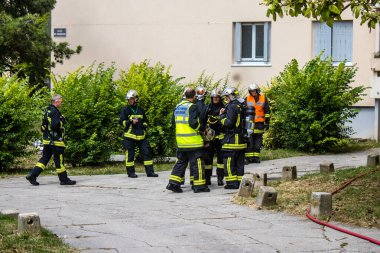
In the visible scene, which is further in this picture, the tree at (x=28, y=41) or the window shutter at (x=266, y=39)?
the window shutter at (x=266, y=39)

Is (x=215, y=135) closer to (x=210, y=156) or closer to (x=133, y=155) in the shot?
(x=210, y=156)

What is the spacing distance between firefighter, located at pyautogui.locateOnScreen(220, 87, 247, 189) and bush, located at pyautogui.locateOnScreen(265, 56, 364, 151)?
639cm

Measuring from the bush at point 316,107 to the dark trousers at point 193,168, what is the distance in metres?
7.13

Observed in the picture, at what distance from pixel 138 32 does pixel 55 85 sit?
8.85 m

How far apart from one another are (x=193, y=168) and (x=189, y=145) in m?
0.41

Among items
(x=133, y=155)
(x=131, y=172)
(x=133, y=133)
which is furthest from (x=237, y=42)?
(x=131, y=172)

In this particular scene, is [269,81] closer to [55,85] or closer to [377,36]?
[377,36]

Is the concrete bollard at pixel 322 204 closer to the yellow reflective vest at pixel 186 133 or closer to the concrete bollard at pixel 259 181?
the concrete bollard at pixel 259 181

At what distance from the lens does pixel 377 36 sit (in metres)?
24.7

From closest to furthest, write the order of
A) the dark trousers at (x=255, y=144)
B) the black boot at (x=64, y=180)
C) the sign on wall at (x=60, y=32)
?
the black boot at (x=64, y=180), the dark trousers at (x=255, y=144), the sign on wall at (x=60, y=32)

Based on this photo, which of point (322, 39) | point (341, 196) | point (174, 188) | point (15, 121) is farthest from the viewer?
point (322, 39)

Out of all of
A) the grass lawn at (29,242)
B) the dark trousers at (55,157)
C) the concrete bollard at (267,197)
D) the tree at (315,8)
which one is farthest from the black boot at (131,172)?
the grass lawn at (29,242)

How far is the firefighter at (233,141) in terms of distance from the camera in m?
15.3

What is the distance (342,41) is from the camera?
2630 cm
